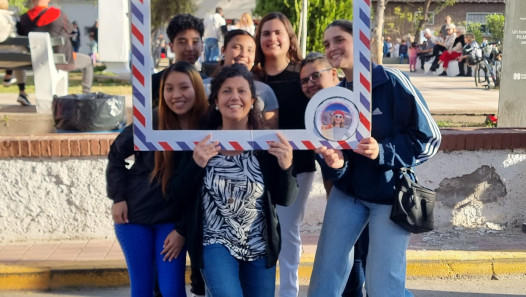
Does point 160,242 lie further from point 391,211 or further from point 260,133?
point 391,211

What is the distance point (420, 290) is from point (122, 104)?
3.44 m

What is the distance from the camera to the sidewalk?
5.84m

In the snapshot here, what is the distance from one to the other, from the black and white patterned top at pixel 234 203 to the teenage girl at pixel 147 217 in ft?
0.88

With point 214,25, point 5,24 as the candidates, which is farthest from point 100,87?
point 5,24

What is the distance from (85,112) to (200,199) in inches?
146

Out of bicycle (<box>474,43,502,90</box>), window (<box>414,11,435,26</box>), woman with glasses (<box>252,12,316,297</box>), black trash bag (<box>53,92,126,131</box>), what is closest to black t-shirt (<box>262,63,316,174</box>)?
woman with glasses (<box>252,12,316,297</box>)

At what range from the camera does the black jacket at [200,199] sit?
11.4ft

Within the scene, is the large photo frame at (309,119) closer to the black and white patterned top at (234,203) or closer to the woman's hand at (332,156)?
the woman's hand at (332,156)

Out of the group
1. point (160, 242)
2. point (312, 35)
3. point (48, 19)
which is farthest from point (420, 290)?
point (48, 19)

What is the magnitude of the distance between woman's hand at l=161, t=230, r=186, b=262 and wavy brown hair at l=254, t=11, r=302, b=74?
128cm

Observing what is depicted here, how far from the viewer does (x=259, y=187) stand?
3.48m

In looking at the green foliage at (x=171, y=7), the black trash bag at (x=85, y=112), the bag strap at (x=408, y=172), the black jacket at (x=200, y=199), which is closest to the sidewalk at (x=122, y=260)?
the black trash bag at (x=85, y=112)

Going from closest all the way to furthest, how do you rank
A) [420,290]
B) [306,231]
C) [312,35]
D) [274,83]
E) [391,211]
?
[391,211] → [274,83] → [420,290] → [306,231] → [312,35]

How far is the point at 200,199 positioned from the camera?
3.51 metres
